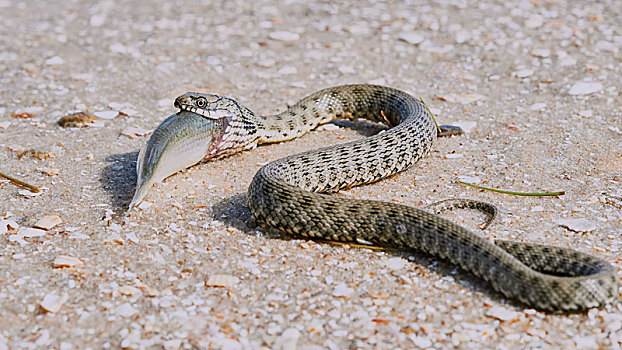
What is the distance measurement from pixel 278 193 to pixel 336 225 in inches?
20.2

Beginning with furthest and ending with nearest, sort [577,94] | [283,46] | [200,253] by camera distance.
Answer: [283,46], [577,94], [200,253]

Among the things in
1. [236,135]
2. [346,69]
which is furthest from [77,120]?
[346,69]

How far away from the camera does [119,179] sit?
6.26m

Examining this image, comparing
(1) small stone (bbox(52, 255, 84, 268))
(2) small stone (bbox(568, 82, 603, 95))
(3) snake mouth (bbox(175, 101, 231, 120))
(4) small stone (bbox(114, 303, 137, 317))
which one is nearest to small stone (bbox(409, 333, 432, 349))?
(4) small stone (bbox(114, 303, 137, 317))

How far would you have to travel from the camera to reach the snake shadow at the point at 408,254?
452 centimetres

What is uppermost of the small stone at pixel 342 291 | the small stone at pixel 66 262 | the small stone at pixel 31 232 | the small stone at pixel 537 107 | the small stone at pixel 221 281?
the small stone at pixel 66 262

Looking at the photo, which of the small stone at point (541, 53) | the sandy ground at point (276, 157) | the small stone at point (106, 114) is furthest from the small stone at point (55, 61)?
the small stone at point (541, 53)

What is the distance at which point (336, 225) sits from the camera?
200 inches

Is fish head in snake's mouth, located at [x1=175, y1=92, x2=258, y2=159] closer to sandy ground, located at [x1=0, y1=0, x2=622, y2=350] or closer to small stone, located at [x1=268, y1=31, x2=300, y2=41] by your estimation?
sandy ground, located at [x1=0, y1=0, x2=622, y2=350]

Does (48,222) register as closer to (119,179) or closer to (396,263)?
(119,179)

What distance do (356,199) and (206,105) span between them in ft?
6.08

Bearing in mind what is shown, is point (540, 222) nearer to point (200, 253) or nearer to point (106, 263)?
point (200, 253)

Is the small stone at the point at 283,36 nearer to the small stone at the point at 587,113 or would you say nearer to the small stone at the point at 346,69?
the small stone at the point at 346,69

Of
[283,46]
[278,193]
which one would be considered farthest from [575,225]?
[283,46]
